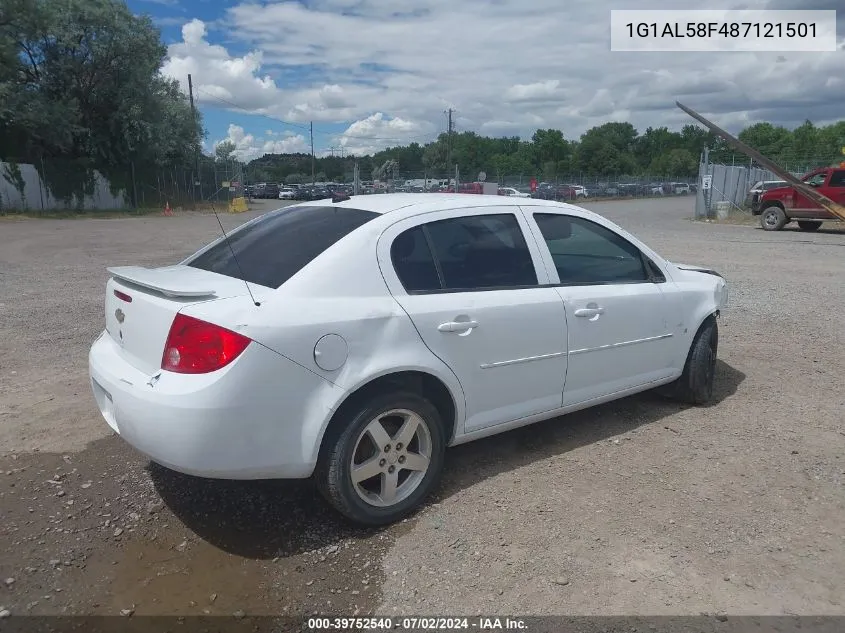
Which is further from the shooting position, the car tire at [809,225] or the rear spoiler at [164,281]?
the car tire at [809,225]

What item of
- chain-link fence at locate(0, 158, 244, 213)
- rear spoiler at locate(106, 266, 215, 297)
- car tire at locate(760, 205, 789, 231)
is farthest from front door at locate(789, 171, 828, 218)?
rear spoiler at locate(106, 266, 215, 297)

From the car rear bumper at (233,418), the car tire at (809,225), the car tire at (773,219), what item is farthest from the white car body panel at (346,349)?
the car tire at (809,225)

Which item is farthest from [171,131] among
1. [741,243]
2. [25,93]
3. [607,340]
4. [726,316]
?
[607,340]

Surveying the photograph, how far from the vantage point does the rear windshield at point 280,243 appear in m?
3.40

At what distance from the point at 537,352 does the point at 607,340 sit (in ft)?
2.06

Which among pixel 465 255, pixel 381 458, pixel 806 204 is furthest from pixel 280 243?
pixel 806 204

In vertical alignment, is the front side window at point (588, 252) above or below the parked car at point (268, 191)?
below

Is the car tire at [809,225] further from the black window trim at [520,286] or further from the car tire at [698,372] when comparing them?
the black window trim at [520,286]

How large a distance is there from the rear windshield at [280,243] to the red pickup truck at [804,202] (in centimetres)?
2047

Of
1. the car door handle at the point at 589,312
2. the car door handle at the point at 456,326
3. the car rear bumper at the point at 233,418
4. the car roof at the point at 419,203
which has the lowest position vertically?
the car rear bumper at the point at 233,418

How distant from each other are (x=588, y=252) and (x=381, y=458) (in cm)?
206

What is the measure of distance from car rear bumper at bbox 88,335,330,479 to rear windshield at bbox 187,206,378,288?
0.52m

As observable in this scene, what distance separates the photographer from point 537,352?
12.7 feet

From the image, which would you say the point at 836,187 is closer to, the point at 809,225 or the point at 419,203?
the point at 809,225
